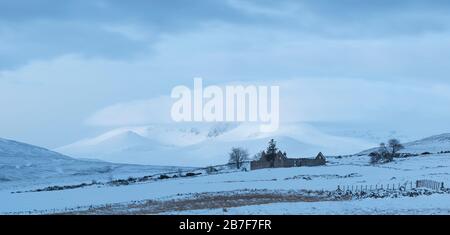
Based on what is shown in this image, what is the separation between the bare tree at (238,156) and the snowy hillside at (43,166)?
1210 inches

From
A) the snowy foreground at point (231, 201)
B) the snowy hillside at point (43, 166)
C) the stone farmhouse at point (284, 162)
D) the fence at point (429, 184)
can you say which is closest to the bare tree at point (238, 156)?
the stone farmhouse at point (284, 162)

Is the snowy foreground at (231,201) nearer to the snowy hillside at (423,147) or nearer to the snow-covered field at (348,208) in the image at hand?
the snow-covered field at (348,208)

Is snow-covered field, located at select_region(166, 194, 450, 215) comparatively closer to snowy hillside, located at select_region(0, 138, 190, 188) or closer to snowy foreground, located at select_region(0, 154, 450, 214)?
snowy foreground, located at select_region(0, 154, 450, 214)

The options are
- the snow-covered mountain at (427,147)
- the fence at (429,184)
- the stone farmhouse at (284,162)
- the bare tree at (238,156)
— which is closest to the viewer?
the fence at (429,184)

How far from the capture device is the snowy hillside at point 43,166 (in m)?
110

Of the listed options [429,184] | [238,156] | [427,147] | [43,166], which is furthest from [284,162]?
[43,166]

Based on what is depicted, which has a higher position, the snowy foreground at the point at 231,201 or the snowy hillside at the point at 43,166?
the snowy hillside at the point at 43,166

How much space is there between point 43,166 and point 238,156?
2951 inches

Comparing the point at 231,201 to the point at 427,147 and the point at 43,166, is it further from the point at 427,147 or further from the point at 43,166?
the point at 43,166

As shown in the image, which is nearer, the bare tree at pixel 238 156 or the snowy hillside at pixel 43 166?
the bare tree at pixel 238 156

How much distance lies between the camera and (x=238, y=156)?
70875mm

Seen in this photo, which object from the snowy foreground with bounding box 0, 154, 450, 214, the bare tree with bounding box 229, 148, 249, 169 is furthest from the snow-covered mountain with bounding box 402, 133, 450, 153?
the snowy foreground with bounding box 0, 154, 450, 214

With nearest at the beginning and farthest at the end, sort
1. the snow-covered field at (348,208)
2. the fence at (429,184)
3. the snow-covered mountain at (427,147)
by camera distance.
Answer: the snow-covered field at (348,208)
the fence at (429,184)
the snow-covered mountain at (427,147)
